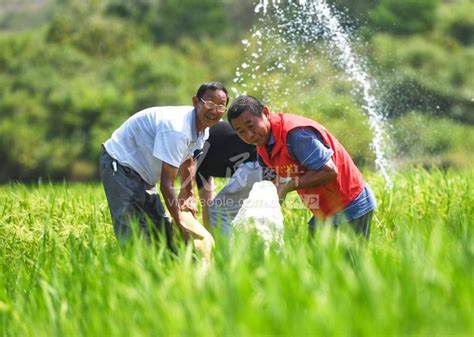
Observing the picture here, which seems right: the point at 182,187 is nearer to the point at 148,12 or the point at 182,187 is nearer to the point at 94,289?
the point at 94,289

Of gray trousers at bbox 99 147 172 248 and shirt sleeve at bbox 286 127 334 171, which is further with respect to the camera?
gray trousers at bbox 99 147 172 248

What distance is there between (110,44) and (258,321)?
121 ft

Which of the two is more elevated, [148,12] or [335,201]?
[148,12]

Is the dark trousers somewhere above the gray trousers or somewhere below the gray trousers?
below

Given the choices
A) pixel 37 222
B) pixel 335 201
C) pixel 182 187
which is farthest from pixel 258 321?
pixel 37 222

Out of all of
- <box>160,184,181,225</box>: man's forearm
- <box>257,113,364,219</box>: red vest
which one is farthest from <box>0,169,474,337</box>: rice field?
<box>160,184,181,225</box>: man's forearm

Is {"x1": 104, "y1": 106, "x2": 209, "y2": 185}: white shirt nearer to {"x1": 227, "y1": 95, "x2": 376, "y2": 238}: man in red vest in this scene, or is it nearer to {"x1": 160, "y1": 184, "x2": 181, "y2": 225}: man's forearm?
{"x1": 160, "y1": 184, "x2": 181, "y2": 225}: man's forearm

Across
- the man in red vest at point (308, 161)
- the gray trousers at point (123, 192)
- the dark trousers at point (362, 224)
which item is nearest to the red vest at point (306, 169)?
the man in red vest at point (308, 161)

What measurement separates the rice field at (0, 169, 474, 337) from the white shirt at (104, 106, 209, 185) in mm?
641

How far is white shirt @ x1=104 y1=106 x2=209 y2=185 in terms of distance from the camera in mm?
5234

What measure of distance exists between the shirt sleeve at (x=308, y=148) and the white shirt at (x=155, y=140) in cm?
65

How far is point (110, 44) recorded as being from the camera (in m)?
39.1

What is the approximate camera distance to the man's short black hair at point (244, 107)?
16.0ft

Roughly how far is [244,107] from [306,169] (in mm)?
484
